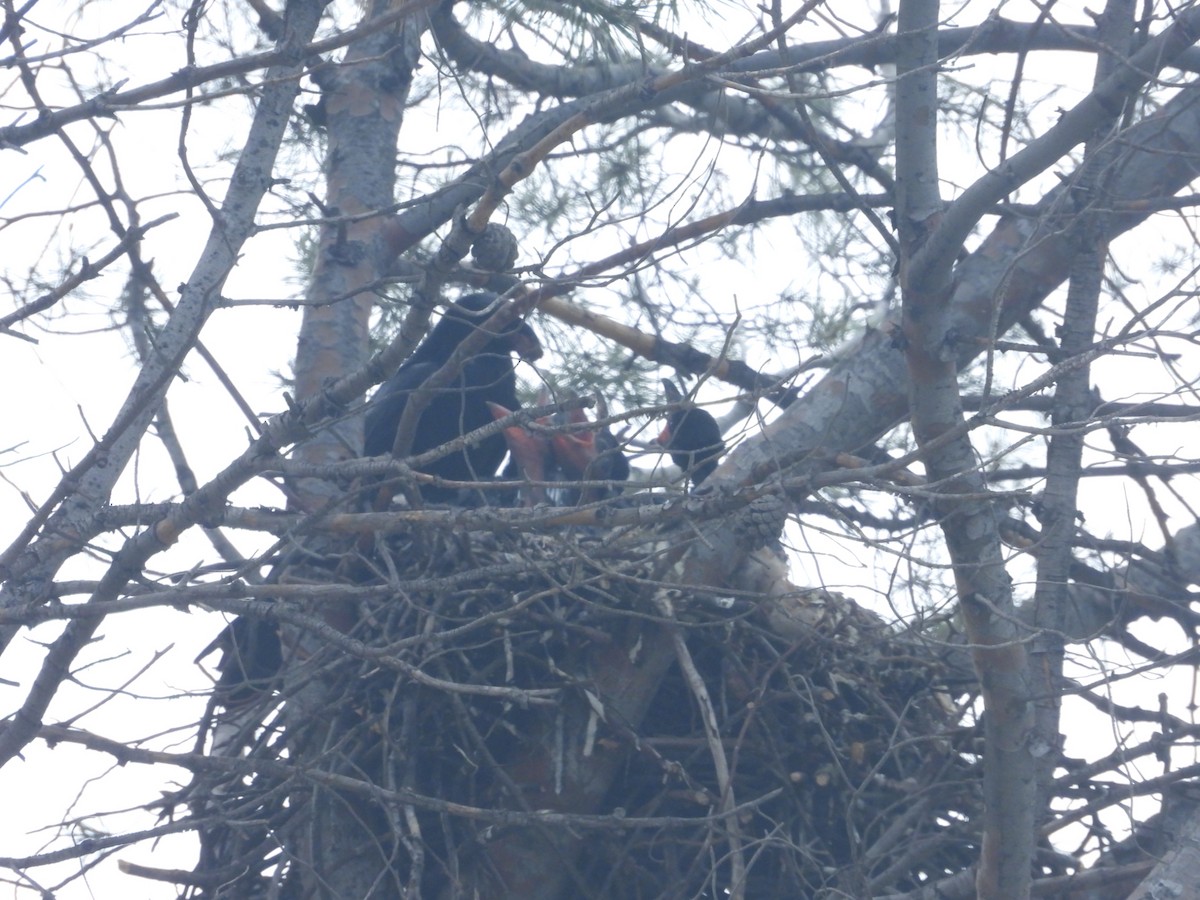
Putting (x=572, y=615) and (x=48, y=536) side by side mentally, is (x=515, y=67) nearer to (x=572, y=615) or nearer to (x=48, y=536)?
(x=572, y=615)

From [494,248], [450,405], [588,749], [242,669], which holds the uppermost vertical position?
[450,405]

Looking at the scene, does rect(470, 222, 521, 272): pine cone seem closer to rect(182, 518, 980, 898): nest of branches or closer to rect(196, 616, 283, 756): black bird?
rect(182, 518, 980, 898): nest of branches

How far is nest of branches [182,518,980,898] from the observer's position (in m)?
3.98

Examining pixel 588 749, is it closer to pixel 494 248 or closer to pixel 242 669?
pixel 242 669

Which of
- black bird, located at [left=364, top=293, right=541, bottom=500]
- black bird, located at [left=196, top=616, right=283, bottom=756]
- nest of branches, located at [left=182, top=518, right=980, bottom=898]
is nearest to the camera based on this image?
nest of branches, located at [left=182, top=518, right=980, bottom=898]

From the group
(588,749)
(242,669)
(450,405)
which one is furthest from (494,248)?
(450,405)

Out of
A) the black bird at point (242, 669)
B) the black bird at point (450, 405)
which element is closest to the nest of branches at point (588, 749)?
the black bird at point (242, 669)

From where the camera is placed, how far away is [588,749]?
400 centimetres

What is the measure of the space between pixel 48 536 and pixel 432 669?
4.14ft

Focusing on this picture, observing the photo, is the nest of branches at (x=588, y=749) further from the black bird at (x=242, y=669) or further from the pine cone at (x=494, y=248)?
the pine cone at (x=494, y=248)

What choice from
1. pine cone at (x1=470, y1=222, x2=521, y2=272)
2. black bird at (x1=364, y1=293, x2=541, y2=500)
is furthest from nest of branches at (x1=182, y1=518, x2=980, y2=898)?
black bird at (x1=364, y1=293, x2=541, y2=500)

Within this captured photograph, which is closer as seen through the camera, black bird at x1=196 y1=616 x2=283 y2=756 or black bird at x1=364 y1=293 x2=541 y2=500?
black bird at x1=196 y1=616 x2=283 y2=756

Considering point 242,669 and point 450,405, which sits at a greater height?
point 450,405

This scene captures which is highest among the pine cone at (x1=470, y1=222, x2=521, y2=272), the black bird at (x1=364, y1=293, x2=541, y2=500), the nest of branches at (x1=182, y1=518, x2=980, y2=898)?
the black bird at (x1=364, y1=293, x2=541, y2=500)
